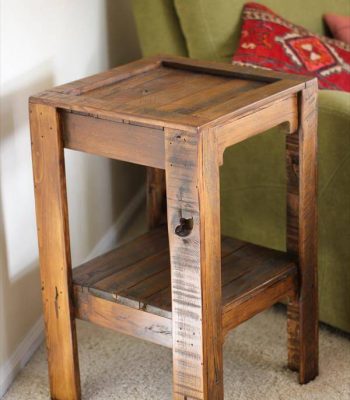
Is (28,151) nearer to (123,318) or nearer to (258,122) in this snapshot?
(123,318)

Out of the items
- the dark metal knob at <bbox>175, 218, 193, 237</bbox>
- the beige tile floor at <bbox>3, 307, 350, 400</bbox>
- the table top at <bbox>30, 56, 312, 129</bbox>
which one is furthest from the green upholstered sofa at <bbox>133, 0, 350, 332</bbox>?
the dark metal knob at <bbox>175, 218, 193, 237</bbox>

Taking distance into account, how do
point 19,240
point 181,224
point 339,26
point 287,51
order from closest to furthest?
point 181,224 < point 19,240 < point 287,51 < point 339,26

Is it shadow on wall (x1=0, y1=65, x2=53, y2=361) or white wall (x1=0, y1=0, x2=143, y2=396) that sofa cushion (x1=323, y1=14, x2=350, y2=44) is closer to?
white wall (x1=0, y1=0, x2=143, y2=396)

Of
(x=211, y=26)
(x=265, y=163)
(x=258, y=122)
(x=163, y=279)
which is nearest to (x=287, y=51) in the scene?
(x=211, y=26)

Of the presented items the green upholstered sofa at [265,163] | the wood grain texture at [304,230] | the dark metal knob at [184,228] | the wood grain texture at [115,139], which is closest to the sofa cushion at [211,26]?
the green upholstered sofa at [265,163]

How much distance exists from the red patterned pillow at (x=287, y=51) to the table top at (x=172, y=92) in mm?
332

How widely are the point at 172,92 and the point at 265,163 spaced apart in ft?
1.40

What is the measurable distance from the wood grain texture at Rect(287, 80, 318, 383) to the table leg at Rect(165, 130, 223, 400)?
284 millimetres

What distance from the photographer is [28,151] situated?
1.88m

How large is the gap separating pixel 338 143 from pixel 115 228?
885 millimetres

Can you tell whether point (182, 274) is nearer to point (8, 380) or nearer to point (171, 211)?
point (171, 211)

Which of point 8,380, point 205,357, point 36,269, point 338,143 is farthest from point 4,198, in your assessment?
point 338,143

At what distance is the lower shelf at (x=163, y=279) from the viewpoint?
161 cm

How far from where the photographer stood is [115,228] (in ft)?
8.25
